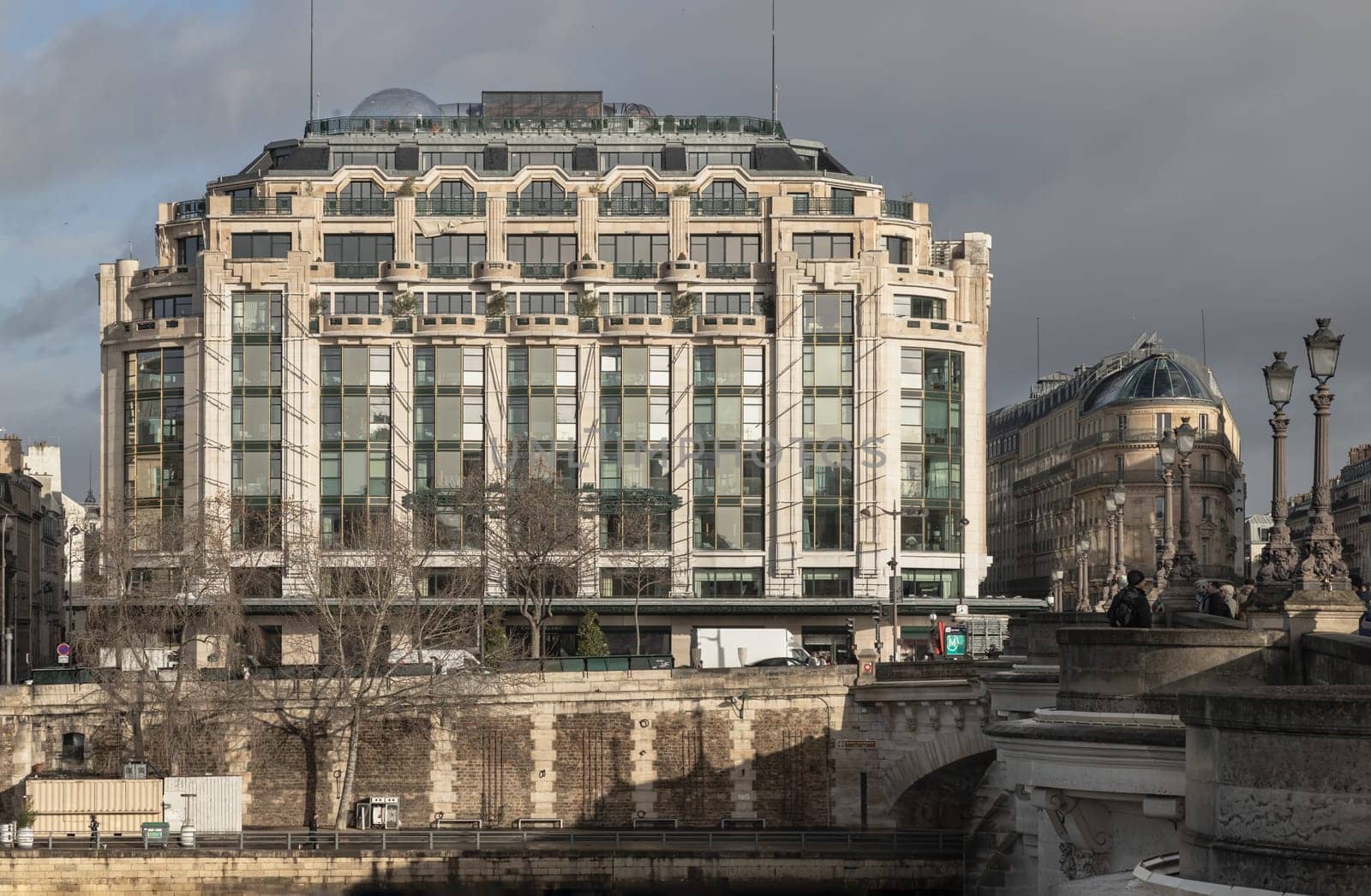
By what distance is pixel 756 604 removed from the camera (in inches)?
4242

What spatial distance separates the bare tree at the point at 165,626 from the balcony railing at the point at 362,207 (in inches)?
763

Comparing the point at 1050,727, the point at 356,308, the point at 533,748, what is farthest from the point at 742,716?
the point at 1050,727

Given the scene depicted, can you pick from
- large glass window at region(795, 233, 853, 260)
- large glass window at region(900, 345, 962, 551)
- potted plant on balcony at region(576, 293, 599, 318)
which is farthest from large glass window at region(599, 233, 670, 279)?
large glass window at region(900, 345, 962, 551)

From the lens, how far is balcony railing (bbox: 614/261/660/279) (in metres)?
112

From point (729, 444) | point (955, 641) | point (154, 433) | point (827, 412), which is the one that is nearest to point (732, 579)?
point (729, 444)

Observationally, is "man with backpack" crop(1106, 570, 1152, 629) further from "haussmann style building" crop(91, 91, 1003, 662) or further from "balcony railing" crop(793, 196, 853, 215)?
"balcony railing" crop(793, 196, 853, 215)

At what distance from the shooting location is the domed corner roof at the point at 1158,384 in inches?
6053

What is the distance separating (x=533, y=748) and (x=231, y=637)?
1536 cm

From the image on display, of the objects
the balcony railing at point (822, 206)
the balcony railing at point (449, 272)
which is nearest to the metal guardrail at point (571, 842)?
the balcony railing at point (449, 272)

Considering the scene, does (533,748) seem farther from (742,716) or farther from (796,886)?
(796,886)

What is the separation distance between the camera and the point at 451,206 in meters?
114

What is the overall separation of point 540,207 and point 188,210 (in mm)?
19776

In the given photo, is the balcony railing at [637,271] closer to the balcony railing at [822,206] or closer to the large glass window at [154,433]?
the balcony railing at [822,206]

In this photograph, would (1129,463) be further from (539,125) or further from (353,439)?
(353,439)
